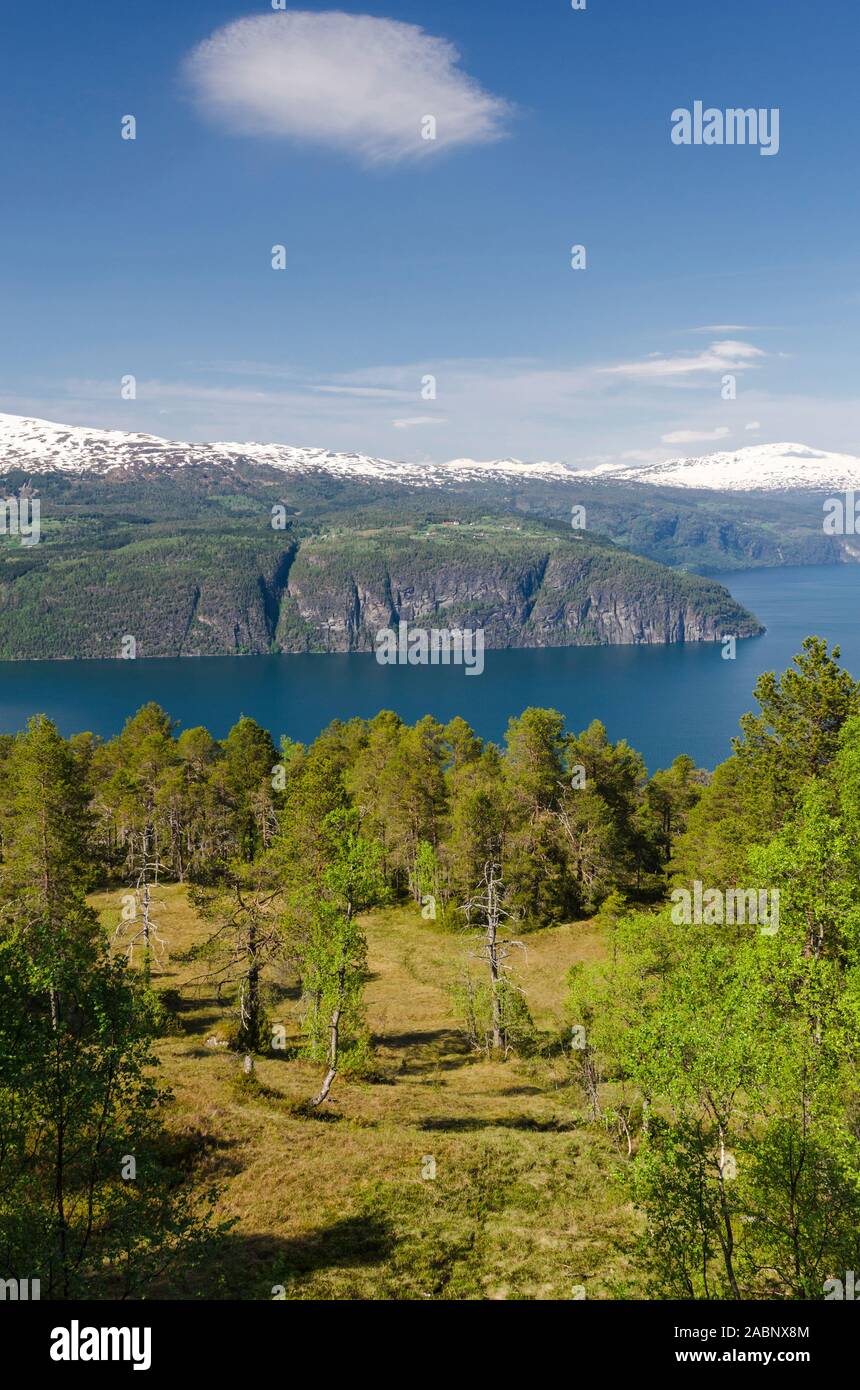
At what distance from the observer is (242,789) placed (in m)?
64.0

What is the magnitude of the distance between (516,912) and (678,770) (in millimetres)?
26930

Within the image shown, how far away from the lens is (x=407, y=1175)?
23.2m

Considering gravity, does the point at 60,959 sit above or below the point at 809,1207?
above

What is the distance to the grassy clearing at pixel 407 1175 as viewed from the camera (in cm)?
1767

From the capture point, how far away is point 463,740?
66.5 metres

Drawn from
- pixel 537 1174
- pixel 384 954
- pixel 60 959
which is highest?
pixel 60 959

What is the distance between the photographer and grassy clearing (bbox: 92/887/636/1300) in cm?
1767

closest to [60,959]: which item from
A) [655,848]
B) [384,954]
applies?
[384,954]
